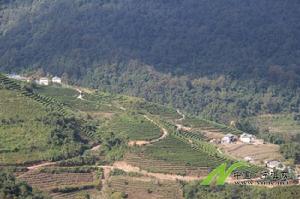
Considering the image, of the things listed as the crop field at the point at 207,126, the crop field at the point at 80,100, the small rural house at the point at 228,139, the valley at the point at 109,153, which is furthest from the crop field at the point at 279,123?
the crop field at the point at 80,100

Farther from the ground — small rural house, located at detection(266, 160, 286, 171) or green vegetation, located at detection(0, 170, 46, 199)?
green vegetation, located at detection(0, 170, 46, 199)

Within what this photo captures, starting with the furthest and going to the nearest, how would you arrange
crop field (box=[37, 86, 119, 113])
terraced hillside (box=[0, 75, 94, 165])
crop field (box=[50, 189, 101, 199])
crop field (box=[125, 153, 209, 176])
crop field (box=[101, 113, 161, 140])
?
crop field (box=[37, 86, 119, 113]), crop field (box=[101, 113, 161, 140]), crop field (box=[125, 153, 209, 176]), terraced hillside (box=[0, 75, 94, 165]), crop field (box=[50, 189, 101, 199])

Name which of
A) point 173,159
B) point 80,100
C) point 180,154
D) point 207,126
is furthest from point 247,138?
point 173,159

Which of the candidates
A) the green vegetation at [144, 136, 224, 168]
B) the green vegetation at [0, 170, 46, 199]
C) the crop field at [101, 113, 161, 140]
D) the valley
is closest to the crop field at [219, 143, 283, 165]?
the valley

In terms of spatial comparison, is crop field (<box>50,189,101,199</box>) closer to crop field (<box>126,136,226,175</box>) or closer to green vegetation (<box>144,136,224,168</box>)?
crop field (<box>126,136,226,175</box>)

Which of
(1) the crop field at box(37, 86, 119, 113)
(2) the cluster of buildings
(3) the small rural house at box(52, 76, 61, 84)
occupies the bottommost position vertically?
(3) the small rural house at box(52, 76, 61, 84)

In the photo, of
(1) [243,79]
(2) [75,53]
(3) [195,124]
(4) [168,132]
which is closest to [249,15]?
(1) [243,79]

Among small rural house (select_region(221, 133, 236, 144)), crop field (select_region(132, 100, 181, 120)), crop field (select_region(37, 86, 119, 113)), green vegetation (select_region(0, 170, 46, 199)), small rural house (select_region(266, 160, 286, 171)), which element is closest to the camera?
green vegetation (select_region(0, 170, 46, 199))
